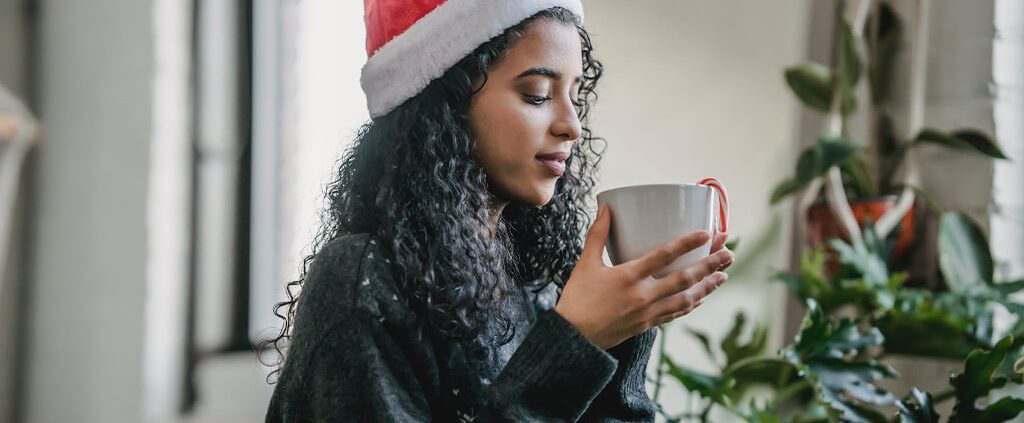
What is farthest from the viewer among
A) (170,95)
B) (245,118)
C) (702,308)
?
(702,308)

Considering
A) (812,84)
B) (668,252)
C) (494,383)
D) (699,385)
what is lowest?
(699,385)

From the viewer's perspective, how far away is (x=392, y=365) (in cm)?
62

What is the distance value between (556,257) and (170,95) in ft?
2.38

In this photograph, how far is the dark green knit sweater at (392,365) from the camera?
0.60 metres

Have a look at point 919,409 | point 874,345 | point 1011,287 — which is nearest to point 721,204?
point 919,409

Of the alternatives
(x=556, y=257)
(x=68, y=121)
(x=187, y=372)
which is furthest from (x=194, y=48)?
(x=556, y=257)

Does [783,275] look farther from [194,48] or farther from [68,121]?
[68,121]

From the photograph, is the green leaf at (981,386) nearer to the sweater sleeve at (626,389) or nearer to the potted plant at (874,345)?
the potted plant at (874,345)

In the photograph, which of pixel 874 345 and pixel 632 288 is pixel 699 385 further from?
pixel 632 288

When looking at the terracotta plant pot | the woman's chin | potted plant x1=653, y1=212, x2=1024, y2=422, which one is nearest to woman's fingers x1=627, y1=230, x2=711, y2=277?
the woman's chin

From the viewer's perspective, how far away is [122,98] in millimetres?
1266

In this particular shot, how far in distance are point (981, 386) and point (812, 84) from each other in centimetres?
74

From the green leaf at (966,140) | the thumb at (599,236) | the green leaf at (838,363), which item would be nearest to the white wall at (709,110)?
the green leaf at (966,140)

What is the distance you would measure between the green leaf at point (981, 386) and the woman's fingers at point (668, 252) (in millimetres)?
472
